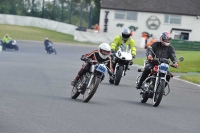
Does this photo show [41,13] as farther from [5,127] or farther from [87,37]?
[5,127]

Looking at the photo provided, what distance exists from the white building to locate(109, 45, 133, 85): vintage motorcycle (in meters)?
52.7

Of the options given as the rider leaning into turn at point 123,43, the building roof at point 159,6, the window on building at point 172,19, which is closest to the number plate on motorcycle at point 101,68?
the rider leaning into turn at point 123,43

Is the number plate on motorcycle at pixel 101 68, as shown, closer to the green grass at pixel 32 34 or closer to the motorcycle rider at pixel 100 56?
the motorcycle rider at pixel 100 56

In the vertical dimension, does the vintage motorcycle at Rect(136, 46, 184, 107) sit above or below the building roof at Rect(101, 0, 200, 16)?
below

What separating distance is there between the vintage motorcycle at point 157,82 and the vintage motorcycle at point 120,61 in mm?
4915

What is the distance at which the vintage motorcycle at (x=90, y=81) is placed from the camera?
1334 centimetres

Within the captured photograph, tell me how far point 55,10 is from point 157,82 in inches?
2459

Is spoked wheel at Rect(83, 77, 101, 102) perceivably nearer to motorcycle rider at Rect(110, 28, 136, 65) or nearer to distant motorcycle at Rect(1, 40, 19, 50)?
motorcycle rider at Rect(110, 28, 136, 65)

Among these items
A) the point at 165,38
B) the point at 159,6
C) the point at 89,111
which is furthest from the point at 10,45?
the point at 89,111

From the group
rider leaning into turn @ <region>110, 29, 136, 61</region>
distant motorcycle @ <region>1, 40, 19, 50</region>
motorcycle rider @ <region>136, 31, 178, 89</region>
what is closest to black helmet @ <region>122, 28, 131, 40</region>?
rider leaning into turn @ <region>110, 29, 136, 61</region>

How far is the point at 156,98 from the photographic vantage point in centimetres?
1395

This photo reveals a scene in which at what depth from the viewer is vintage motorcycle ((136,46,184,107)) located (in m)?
13.7

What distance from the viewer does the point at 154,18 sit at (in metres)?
73.4

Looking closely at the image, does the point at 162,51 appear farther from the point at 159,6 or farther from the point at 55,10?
the point at 55,10
